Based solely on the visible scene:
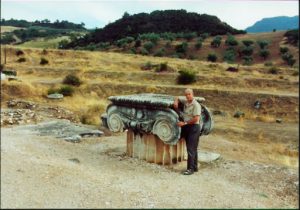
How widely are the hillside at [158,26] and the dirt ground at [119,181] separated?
73464 millimetres

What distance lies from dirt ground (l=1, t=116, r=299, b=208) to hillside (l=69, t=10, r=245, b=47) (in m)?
73.5

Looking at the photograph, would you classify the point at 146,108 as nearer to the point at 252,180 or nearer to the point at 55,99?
the point at 252,180

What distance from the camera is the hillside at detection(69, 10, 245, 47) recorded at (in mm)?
84000

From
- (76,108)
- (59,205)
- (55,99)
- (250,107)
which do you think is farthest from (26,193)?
(250,107)

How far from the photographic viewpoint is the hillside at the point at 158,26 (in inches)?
3307

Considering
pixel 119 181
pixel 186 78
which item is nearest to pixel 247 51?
pixel 186 78

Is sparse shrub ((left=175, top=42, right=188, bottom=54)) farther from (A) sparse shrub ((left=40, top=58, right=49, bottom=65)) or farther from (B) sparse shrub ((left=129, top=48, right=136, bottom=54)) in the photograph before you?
(A) sparse shrub ((left=40, top=58, right=49, bottom=65))

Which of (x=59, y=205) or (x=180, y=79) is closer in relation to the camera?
(x=59, y=205)

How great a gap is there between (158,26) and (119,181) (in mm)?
81674

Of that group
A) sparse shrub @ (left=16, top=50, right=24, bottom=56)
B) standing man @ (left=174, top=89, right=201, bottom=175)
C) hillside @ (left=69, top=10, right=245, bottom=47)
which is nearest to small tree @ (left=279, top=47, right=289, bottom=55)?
hillside @ (left=69, top=10, right=245, bottom=47)

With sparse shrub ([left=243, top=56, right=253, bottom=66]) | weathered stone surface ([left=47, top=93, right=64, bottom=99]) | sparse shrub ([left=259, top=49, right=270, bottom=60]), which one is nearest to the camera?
weathered stone surface ([left=47, top=93, right=64, bottom=99])

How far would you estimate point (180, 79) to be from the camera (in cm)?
3272

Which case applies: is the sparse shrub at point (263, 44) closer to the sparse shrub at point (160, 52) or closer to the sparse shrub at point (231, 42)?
the sparse shrub at point (231, 42)

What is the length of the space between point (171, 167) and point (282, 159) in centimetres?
528
